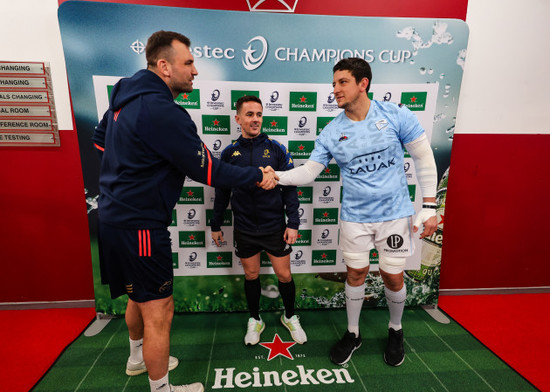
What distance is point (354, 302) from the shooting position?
1.96m

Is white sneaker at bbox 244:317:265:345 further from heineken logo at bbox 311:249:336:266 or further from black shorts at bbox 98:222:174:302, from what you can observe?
black shorts at bbox 98:222:174:302

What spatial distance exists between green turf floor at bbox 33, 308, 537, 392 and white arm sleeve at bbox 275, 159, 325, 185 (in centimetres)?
115

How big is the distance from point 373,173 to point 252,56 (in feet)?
3.85

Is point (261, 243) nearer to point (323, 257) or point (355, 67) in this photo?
point (323, 257)

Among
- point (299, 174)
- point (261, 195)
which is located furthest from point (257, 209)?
point (299, 174)

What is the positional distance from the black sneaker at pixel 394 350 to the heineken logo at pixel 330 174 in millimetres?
1135

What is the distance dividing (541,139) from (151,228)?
309cm

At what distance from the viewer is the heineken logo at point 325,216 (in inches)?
92.1

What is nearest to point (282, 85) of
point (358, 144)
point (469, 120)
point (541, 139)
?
point (358, 144)

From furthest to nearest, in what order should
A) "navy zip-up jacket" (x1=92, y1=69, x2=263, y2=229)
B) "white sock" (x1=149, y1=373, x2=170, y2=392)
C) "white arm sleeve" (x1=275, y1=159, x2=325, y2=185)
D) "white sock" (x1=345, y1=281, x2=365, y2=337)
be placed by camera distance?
"white sock" (x1=345, y1=281, x2=365, y2=337) < "white arm sleeve" (x1=275, y1=159, x2=325, y2=185) < "white sock" (x1=149, y1=373, x2=170, y2=392) < "navy zip-up jacket" (x1=92, y1=69, x2=263, y2=229)

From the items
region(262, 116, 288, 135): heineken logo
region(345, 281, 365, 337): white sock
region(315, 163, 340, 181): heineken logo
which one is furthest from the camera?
region(315, 163, 340, 181): heineken logo

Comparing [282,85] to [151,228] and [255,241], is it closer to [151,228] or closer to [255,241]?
[255,241]

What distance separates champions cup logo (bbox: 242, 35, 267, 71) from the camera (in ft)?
6.67

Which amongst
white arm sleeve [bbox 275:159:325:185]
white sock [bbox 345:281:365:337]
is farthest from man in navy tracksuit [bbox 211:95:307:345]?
white sock [bbox 345:281:365:337]
